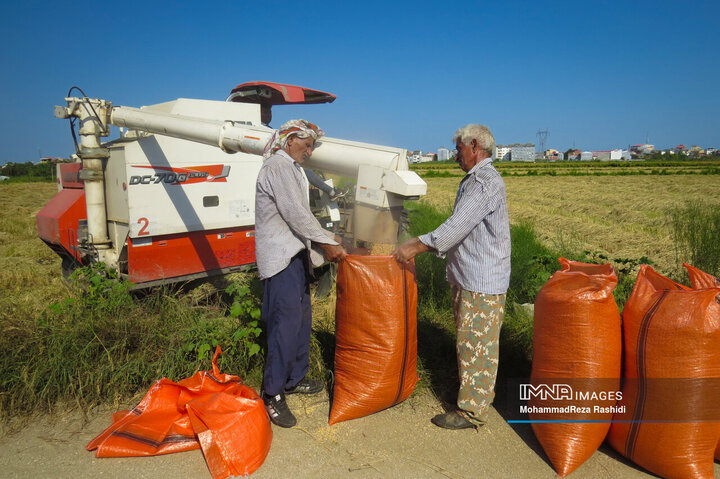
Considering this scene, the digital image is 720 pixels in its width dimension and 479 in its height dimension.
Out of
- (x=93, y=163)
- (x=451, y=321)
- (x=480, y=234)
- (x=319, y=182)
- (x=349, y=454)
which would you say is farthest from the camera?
(x=319, y=182)

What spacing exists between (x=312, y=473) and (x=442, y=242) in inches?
58.5

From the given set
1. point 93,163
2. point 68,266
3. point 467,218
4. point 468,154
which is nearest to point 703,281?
point 467,218

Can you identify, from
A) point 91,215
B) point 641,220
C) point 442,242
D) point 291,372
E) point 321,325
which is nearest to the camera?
point 442,242

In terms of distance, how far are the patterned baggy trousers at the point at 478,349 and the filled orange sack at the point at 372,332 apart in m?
0.37

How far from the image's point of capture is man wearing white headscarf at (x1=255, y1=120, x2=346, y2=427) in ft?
9.45

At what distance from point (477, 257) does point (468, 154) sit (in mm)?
647

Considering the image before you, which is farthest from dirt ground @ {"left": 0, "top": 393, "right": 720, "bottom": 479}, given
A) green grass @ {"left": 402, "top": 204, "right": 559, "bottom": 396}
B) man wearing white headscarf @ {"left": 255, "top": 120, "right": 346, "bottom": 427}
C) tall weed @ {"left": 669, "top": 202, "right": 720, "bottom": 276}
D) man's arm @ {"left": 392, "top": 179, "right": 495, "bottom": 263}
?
tall weed @ {"left": 669, "top": 202, "right": 720, "bottom": 276}

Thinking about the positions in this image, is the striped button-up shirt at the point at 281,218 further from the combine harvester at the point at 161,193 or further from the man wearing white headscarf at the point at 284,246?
the combine harvester at the point at 161,193

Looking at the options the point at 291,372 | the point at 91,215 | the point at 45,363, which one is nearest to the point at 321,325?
the point at 291,372

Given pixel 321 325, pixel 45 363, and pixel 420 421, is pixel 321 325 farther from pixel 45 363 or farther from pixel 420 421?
pixel 45 363

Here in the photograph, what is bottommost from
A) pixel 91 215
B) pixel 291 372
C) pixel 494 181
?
pixel 291 372

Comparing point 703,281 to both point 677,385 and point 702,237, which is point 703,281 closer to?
point 677,385

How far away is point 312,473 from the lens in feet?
8.01

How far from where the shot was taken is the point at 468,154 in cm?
280
